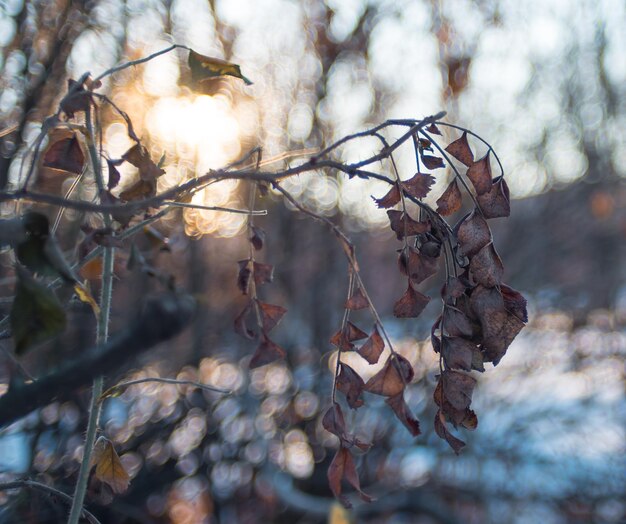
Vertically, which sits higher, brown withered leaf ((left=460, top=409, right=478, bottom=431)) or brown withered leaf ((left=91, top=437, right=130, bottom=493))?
brown withered leaf ((left=460, top=409, right=478, bottom=431))

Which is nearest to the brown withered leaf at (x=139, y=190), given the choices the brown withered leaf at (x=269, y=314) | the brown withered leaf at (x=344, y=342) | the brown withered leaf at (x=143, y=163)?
the brown withered leaf at (x=143, y=163)

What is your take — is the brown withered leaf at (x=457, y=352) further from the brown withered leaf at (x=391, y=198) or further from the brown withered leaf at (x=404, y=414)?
the brown withered leaf at (x=391, y=198)

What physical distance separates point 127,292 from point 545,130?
13.2 ft

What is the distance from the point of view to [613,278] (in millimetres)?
7680

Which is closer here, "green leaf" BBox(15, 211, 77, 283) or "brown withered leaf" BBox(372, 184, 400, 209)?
"green leaf" BBox(15, 211, 77, 283)

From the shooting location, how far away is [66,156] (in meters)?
0.89

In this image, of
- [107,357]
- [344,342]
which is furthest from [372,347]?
[107,357]

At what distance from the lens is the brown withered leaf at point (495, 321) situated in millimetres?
761

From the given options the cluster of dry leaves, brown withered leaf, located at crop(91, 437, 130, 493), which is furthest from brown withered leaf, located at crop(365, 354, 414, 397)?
brown withered leaf, located at crop(91, 437, 130, 493)

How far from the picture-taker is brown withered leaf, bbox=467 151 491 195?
81 cm

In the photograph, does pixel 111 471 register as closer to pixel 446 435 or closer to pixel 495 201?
pixel 446 435

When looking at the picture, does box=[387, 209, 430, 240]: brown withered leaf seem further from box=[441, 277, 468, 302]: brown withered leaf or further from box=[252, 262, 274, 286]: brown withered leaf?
box=[252, 262, 274, 286]: brown withered leaf

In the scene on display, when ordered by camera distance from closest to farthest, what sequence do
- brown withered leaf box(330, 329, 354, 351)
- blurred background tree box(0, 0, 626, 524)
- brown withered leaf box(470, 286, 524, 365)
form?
brown withered leaf box(470, 286, 524, 365) < brown withered leaf box(330, 329, 354, 351) < blurred background tree box(0, 0, 626, 524)

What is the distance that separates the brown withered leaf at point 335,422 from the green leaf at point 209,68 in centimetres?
46
